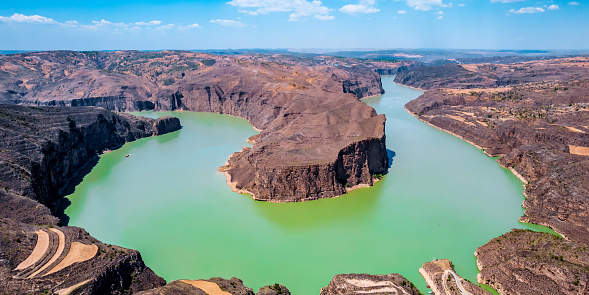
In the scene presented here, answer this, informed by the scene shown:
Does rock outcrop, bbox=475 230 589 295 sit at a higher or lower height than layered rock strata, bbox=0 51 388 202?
lower

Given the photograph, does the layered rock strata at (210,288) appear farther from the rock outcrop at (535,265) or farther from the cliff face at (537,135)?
the cliff face at (537,135)

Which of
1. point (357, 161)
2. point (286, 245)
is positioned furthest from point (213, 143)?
point (286, 245)

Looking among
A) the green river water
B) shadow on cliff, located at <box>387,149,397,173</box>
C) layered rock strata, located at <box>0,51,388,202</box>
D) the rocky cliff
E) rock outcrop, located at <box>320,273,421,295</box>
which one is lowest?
the green river water

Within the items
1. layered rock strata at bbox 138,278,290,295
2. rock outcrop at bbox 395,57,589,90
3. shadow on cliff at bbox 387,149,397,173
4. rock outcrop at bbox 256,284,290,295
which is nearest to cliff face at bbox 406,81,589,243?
shadow on cliff at bbox 387,149,397,173

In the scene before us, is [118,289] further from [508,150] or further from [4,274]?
[508,150]

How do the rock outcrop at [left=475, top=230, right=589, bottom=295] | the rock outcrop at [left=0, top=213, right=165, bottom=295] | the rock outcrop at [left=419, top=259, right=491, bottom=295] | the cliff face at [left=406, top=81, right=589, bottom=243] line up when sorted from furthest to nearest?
the cliff face at [left=406, top=81, right=589, bottom=243] → the rock outcrop at [left=419, top=259, right=491, bottom=295] → the rock outcrop at [left=475, top=230, right=589, bottom=295] → the rock outcrop at [left=0, top=213, right=165, bottom=295]

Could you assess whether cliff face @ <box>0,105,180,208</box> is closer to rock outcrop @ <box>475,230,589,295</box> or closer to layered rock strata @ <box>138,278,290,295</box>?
layered rock strata @ <box>138,278,290,295</box>

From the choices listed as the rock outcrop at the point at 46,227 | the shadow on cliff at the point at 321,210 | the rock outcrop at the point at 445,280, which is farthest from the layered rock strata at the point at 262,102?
the rock outcrop at the point at 46,227
